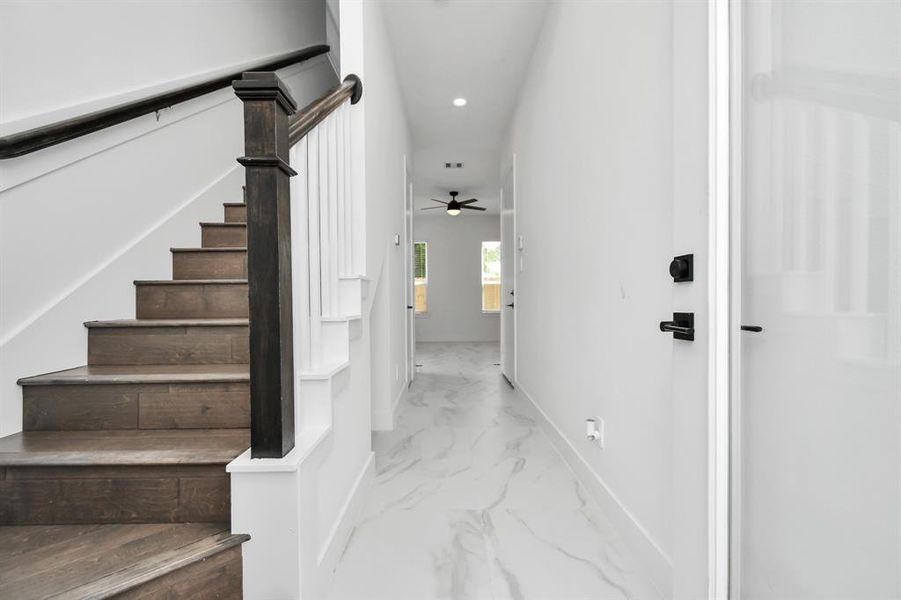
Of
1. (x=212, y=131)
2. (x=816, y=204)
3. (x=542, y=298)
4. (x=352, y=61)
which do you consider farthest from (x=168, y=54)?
(x=816, y=204)

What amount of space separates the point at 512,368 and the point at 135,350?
3.22 metres

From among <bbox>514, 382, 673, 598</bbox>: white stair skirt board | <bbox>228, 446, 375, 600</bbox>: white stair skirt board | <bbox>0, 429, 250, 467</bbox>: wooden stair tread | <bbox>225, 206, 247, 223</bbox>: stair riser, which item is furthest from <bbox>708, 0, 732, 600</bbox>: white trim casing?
<bbox>225, 206, 247, 223</bbox>: stair riser

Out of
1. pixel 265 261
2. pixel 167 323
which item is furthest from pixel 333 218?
pixel 167 323

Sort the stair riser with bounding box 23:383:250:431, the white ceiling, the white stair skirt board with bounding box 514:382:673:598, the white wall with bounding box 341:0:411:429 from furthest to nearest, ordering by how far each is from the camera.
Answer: the white ceiling
the white wall with bounding box 341:0:411:429
the stair riser with bounding box 23:383:250:431
the white stair skirt board with bounding box 514:382:673:598

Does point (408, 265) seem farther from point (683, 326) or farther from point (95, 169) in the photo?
point (683, 326)

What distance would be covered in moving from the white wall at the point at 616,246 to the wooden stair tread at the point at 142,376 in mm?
1364

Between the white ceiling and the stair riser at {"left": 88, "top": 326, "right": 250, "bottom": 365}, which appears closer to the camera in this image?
the stair riser at {"left": 88, "top": 326, "right": 250, "bottom": 365}

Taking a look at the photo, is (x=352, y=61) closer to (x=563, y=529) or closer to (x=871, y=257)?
(x=871, y=257)

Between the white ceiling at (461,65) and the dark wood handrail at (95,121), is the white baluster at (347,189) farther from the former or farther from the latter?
the white ceiling at (461,65)

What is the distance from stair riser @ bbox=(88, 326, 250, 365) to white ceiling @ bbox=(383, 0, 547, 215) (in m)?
2.36

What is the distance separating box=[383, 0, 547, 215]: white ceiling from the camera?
266 cm

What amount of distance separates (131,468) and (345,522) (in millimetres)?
720

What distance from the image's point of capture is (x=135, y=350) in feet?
5.29

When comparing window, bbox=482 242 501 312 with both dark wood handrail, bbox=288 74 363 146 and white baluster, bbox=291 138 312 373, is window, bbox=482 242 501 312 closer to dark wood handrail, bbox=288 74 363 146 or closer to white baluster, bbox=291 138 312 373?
dark wood handrail, bbox=288 74 363 146
